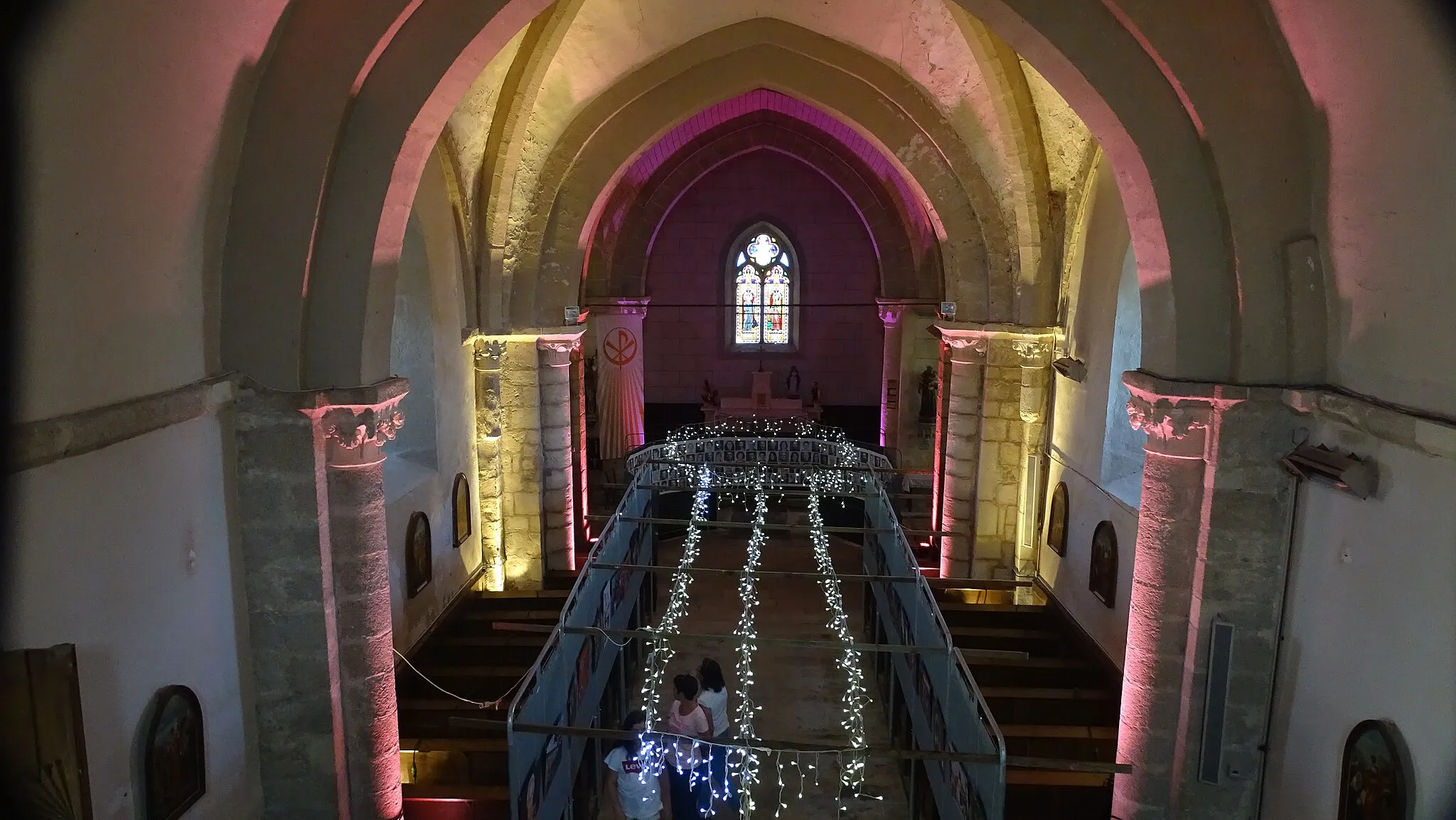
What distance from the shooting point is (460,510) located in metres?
9.83

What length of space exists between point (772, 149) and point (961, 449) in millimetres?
8384

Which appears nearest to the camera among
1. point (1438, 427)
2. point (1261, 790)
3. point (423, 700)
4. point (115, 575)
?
point (1438, 427)

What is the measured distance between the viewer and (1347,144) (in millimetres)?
4398

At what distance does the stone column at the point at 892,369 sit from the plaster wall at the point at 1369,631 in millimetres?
11370

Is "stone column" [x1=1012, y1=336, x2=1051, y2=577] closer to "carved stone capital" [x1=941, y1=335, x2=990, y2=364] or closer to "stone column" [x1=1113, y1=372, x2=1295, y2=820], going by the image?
"carved stone capital" [x1=941, y1=335, x2=990, y2=364]

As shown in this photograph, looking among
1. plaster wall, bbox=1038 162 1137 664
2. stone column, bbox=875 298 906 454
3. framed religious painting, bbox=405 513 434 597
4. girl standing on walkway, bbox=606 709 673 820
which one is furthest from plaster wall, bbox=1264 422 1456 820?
stone column, bbox=875 298 906 454

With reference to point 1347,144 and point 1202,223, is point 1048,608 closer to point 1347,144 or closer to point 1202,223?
point 1202,223

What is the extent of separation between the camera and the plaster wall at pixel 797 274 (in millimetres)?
19438

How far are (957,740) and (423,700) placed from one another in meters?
4.24

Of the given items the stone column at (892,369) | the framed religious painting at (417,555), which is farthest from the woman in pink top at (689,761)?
the stone column at (892,369)

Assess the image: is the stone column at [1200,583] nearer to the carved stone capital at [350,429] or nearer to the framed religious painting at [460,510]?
the carved stone capital at [350,429]

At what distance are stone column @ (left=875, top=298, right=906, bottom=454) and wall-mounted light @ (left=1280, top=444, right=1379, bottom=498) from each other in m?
11.5

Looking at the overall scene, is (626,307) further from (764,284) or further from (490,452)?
(490,452)

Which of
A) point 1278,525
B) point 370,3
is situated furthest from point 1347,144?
point 370,3
